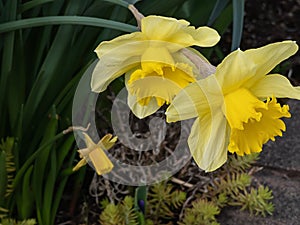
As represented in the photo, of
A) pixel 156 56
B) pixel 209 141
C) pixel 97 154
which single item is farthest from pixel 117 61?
pixel 97 154

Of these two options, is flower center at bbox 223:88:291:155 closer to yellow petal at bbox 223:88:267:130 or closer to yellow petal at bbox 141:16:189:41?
yellow petal at bbox 223:88:267:130

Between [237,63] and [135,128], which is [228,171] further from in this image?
[237,63]

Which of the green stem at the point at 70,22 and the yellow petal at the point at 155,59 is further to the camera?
the green stem at the point at 70,22

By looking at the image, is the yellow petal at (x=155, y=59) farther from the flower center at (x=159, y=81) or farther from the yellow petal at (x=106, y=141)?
the yellow petal at (x=106, y=141)

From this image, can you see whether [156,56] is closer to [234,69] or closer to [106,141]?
[234,69]

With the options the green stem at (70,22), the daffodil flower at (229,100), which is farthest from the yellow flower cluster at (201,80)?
the green stem at (70,22)

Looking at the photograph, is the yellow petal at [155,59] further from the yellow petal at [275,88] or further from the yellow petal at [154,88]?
the yellow petal at [275,88]

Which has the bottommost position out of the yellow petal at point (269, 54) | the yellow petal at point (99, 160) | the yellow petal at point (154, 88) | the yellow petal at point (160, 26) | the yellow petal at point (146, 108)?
the yellow petal at point (99, 160)

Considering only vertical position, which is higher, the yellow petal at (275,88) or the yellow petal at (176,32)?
the yellow petal at (176,32)
